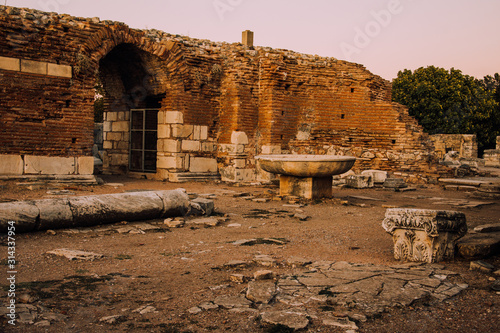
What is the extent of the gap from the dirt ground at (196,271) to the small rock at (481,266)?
7cm

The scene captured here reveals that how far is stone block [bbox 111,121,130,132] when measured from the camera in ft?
46.6

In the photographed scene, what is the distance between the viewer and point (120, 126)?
14312 mm

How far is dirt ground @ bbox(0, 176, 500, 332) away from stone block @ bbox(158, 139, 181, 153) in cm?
483

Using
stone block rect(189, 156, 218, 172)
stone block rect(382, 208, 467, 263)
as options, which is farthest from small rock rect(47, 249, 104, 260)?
stone block rect(189, 156, 218, 172)

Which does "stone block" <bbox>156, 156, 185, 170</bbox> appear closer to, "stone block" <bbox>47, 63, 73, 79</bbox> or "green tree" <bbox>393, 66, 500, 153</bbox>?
"stone block" <bbox>47, 63, 73, 79</bbox>

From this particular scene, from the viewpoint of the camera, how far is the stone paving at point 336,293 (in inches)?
123

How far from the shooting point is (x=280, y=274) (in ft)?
13.5

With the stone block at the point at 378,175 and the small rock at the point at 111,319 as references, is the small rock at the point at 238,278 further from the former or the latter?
the stone block at the point at 378,175

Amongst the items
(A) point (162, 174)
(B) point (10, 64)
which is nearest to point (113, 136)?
(A) point (162, 174)

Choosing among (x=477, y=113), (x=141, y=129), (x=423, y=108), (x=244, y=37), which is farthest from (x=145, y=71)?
(x=477, y=113)

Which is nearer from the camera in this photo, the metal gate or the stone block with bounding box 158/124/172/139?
the stone block with bounding box 158/124/172/139

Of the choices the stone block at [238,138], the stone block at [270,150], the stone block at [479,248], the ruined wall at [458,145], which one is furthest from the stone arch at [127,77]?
the ruined wall at [458,145]

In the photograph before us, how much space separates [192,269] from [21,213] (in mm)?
2726

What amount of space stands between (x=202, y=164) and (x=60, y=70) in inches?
189
